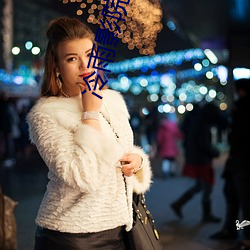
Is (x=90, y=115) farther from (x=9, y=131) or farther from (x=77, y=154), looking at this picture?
(x=9, y=131)

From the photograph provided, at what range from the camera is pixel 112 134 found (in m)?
1.79

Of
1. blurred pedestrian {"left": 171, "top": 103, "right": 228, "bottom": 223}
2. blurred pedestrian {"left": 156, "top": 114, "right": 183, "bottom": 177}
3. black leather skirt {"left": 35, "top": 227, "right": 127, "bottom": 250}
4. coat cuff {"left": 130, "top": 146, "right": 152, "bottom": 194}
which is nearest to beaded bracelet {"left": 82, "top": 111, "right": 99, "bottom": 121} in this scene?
coat cuff {"left": 130, "top": 146, "right": 152, "bottom": 194}

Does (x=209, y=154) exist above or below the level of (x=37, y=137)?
below

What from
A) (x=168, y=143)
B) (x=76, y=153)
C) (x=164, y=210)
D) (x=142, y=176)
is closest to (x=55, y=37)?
(x=76, y=153)

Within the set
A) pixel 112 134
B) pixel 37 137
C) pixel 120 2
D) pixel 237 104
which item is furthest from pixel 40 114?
pixel 237 104

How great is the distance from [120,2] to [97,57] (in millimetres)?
252

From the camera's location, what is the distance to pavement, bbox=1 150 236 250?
176 inches

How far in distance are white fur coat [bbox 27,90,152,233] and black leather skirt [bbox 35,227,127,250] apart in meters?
0.03

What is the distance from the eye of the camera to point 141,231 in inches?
70.7

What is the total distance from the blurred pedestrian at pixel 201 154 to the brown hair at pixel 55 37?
3.86 meters

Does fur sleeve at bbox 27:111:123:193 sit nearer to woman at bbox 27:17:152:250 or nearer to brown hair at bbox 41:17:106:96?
woman at bbox 27:17:152:250

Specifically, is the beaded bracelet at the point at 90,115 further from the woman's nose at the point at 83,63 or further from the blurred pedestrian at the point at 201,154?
the blurred pedestrian at the point at 201,154

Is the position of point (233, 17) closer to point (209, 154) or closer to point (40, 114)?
point (209, 154)

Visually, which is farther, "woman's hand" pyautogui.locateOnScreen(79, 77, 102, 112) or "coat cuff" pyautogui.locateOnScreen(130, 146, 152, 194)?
"coat cuff" pyautogui.locateOnScreen(130, 146, 152, 194)
